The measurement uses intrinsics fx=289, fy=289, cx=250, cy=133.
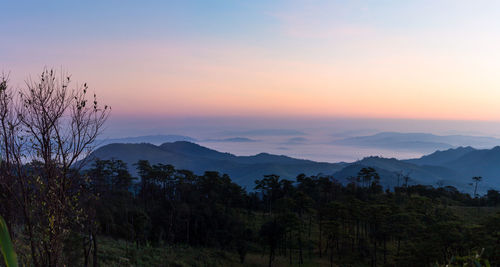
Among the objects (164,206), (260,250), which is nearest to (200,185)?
(164,206)

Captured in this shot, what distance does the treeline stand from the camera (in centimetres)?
1759

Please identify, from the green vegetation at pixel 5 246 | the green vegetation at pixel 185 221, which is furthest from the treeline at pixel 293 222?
the green vegetation at pixel 5 246

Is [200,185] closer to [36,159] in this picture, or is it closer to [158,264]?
[158,264]

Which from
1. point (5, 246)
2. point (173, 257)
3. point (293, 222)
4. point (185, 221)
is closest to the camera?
point (5, 246)

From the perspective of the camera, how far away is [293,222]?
1088 inches

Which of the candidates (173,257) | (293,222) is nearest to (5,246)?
(173,257)

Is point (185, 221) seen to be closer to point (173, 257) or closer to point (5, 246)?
point (173, 257)

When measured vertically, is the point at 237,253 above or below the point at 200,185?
below

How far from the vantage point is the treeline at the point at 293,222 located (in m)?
Answer: 17.6

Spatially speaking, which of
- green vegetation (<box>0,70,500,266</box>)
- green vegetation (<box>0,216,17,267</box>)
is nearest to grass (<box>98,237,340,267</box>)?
green vegetation (<box>0,70,500,266</box>)

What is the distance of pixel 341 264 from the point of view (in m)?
27.3

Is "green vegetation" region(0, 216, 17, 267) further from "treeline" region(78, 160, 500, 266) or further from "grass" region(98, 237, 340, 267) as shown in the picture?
"grass" region(98, 237, 340, 267)

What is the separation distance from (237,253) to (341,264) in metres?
11.9

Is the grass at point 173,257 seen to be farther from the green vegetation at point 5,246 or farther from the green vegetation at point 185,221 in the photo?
the green vegetation at point 5,246
